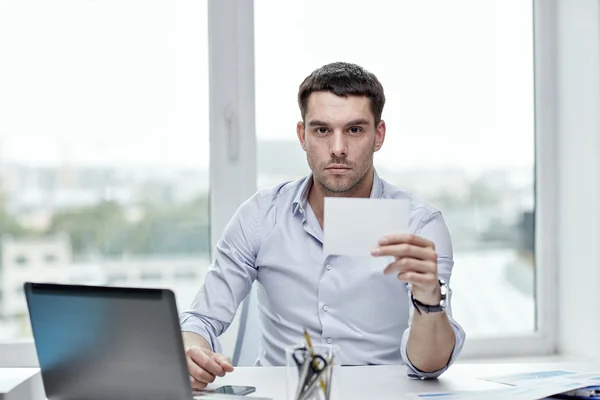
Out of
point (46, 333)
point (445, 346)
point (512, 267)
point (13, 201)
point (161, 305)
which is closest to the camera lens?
point (161, 305)

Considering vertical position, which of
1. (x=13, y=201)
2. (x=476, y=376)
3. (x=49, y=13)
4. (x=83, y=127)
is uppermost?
(x=49, y=13)

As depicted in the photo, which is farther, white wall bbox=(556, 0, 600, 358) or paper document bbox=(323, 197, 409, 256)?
white wall bbox=(556, 0, 600, 358)

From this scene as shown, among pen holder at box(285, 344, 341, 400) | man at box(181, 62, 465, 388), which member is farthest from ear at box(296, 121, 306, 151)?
pen holder at box(285, 344, 341, 400)

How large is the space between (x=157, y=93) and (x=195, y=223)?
0.48 metres

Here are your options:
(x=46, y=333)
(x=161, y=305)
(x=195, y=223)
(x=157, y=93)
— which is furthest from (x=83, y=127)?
(x=161, y=305)

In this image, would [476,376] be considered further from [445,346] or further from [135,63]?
[135,63]

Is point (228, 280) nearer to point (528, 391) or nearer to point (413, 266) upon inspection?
point (413, 266)

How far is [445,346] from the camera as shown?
1.57m

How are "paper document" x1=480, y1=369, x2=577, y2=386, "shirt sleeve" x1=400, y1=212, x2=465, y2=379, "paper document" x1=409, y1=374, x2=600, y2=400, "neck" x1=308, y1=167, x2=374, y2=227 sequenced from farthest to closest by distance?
1. "neck" x1=308, y1=167, x2=374, y2=227
2. "shirt sleeve" x1=400, y1=212, x2=465, y2=379
3. "paper document" x1=480, y1=369, x2=577, y2=386
4. "paper document" x1=409, y1=374, x2=600, y2=400

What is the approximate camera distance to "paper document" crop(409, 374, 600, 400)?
4.40 ft

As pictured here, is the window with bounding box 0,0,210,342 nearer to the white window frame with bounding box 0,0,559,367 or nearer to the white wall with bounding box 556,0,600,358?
the white window frame with bounding box 0,0,559,367

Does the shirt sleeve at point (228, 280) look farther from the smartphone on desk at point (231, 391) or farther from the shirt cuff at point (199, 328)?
the smartphone on desk at point (231, 391)

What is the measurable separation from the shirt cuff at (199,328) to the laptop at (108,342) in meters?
0.53

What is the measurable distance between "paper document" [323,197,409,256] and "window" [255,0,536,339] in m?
1.31
